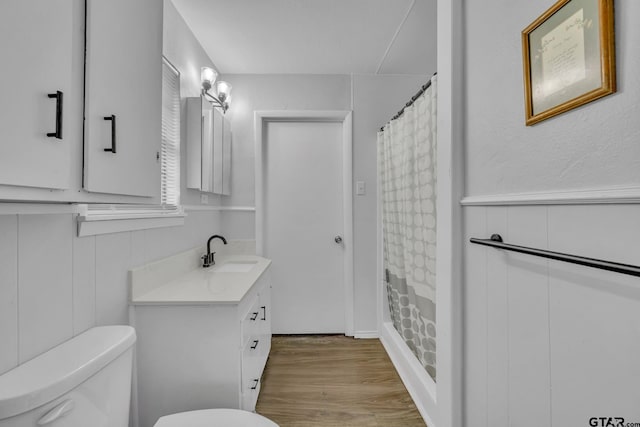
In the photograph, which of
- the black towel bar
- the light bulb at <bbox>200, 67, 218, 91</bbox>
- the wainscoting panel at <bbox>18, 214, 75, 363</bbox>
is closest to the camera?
the black towel bar

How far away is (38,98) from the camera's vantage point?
0.60 metres

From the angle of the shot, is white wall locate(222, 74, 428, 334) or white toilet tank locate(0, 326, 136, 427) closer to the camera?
white toilet tank locate(0, 326, 136, 427)

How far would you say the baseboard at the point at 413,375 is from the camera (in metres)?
1.59

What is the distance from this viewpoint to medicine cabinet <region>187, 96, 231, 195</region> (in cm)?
195

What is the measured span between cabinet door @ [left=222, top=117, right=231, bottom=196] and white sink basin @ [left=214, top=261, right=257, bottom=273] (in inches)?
23.2

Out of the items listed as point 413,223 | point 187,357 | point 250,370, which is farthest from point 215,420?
point 413,223

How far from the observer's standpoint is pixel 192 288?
1.50m

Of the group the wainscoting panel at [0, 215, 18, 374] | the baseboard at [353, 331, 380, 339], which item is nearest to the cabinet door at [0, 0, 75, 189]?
the wainscoting panel at [0, 215, 18, 374]

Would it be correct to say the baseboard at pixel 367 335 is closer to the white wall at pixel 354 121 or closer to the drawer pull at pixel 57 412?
the white wall at pixel 354 121

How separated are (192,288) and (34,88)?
110 cm

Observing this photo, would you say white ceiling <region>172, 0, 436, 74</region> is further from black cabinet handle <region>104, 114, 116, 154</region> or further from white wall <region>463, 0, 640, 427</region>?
black cabinet handle <region>104, 114, 116, 154</region>

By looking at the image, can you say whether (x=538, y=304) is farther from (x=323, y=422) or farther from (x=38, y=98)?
(x=323, y=422)

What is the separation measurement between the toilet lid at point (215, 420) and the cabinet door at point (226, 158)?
5.37 feet

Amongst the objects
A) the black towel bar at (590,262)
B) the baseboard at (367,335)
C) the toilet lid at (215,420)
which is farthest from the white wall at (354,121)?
the black towel bar at (590,262)
